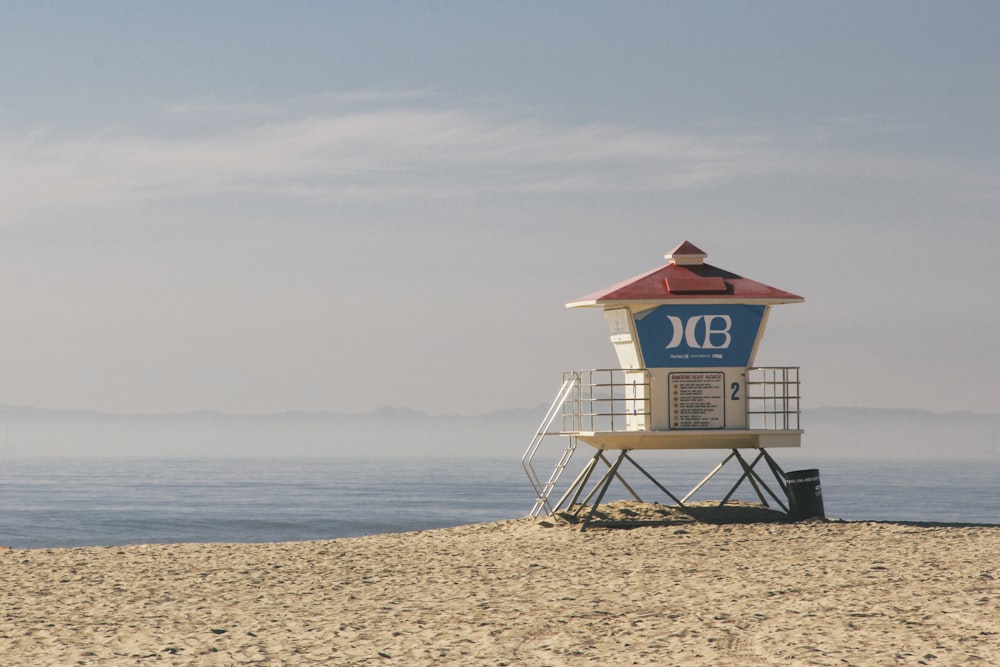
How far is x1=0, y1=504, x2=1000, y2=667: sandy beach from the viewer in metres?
11.3

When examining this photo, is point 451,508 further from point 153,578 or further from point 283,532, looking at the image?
point 153,578

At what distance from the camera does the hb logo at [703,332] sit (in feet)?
70.6

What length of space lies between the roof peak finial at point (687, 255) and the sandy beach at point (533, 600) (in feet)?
17.1

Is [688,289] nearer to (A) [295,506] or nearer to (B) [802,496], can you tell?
(B) [802,496]

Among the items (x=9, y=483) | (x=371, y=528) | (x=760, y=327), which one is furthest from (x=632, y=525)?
(x=9, y=483)

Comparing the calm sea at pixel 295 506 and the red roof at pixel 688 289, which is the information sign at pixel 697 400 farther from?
the calm sea at pixel 295 506

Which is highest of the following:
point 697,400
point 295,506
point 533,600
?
point 697,400

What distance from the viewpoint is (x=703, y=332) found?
21.6m

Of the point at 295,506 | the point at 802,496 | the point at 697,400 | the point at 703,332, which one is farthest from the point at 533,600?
the point at 295,506

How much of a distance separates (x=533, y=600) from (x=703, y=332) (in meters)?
8.88

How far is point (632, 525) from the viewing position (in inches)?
837

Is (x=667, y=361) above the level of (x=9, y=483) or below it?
above

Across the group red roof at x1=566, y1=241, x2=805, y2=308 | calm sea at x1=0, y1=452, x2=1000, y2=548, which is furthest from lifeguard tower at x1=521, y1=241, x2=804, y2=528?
calm sea at x1=0, y1=452, x2=1000, y2=548

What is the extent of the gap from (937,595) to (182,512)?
51.9 metres
